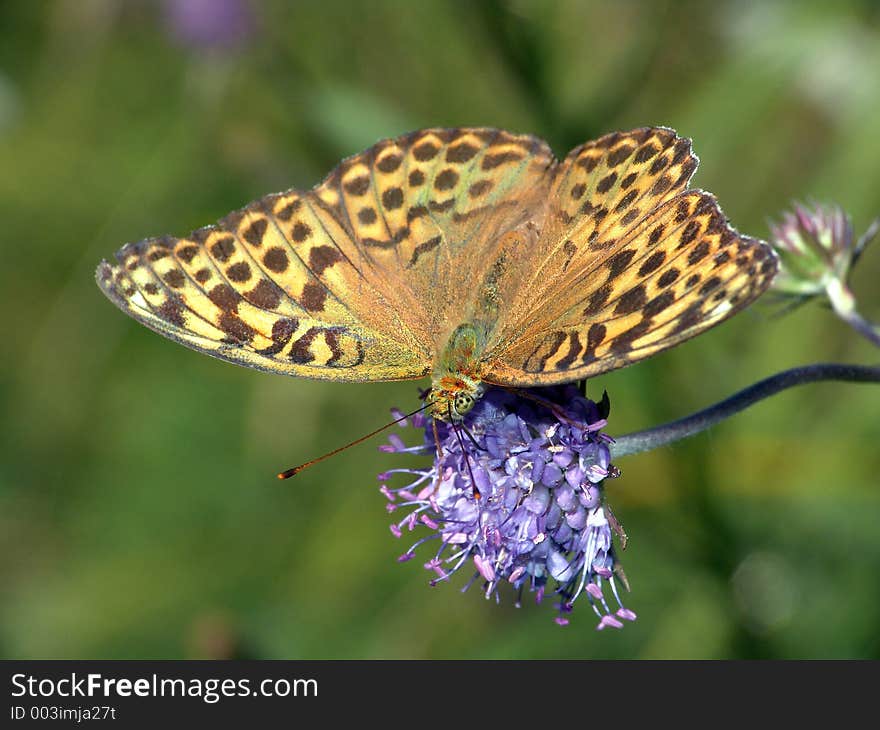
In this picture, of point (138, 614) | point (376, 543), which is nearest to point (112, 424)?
point (138, 614)

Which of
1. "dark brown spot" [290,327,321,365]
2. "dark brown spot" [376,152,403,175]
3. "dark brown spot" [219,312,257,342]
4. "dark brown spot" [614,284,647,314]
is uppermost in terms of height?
"dark brown spot" [376,152,403,175]

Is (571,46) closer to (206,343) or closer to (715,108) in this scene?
(715,108)

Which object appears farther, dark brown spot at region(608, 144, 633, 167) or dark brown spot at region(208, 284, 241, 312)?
dark brown spot at region(208, 284, 241, 312)

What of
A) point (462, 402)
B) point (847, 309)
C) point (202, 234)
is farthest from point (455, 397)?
point (847, 309)

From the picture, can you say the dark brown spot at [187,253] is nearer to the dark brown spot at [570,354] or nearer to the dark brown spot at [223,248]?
the dark brown spot at [223,248]

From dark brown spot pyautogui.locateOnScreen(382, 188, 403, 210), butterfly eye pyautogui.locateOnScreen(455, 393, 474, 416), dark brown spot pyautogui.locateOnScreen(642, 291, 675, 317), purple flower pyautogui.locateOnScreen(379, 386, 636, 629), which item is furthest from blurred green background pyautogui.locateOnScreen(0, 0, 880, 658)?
dark brown spot pyautogui.locateOnScreen(642, 291, 675, 317)

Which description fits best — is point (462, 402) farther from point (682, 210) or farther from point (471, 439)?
point (682, 210)

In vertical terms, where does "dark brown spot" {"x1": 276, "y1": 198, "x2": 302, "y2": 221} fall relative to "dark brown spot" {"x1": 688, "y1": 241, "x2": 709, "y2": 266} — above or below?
above

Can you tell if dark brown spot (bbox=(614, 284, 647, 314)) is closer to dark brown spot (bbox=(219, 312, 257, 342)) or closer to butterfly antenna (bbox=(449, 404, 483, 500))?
butterfly antenna (bbox=(449, 404, 483, 500))
